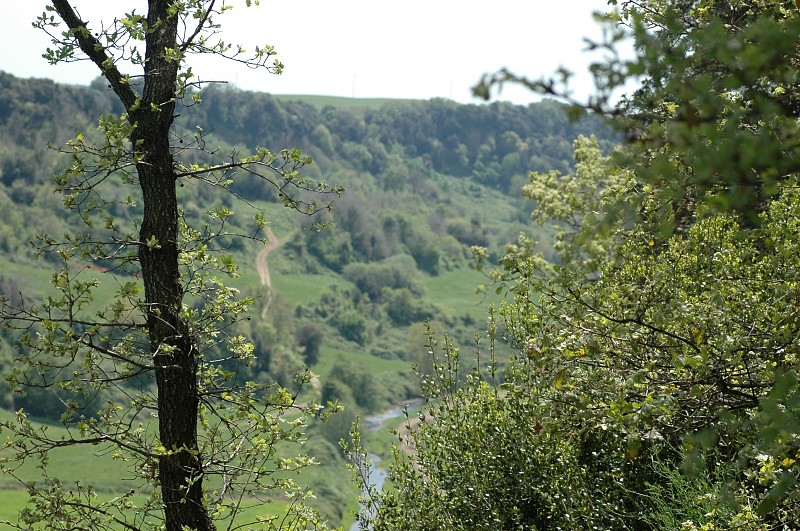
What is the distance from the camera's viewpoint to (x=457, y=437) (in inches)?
420

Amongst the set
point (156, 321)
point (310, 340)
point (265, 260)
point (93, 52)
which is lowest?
point (310, 340)

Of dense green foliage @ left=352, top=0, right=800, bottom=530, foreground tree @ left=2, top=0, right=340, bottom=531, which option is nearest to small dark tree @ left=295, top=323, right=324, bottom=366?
dense green foliage @ left=352, top=0, right=800, bottom=530

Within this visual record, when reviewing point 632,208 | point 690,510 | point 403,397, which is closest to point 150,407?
point 690,510

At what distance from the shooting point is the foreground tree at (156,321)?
7422 millimetres

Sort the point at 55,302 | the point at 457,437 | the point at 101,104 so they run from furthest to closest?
the point at 101,104, the point at 457,437, the point at 55,302

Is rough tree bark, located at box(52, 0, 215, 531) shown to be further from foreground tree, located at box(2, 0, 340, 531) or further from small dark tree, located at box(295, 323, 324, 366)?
small dark tree, located at box(295, 323, 324, 366)

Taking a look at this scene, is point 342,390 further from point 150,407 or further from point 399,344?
point 150,407

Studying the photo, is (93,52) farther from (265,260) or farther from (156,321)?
(265,260)

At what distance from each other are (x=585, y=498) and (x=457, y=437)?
2381 mm

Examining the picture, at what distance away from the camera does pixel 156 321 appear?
7996mm

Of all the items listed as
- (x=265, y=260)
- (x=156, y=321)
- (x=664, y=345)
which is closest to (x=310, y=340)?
(x=265, y=260)

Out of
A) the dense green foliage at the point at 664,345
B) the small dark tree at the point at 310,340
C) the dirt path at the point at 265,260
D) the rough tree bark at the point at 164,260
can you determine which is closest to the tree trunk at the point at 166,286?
the rough tree bark at the point at 164,260

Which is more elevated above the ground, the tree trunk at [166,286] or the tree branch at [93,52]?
the tree branch at [93,52]

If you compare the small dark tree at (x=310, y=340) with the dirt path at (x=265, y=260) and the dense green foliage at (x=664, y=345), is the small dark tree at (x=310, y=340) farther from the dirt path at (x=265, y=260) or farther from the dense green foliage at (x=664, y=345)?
the dense green foliage at (x=664, y=345)
